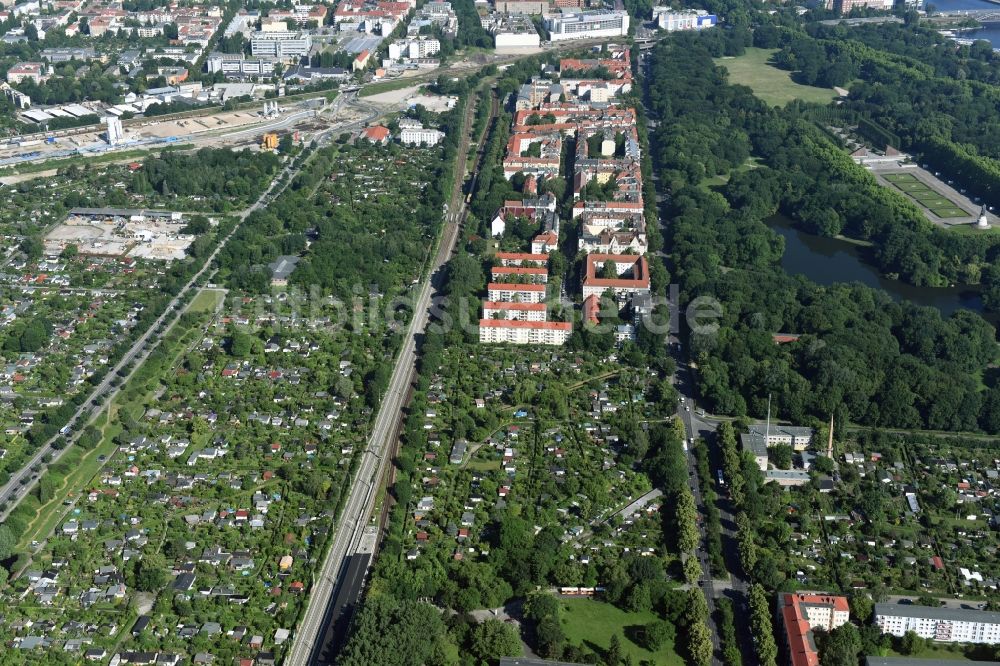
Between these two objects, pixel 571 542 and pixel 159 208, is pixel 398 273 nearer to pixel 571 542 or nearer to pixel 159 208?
pixel 159 208

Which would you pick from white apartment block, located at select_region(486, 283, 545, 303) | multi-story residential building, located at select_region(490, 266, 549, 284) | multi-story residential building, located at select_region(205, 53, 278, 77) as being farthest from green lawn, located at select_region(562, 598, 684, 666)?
multi-story residential building, located at select_region(205, 53, 278, 77)

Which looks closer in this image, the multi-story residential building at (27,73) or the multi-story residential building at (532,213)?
the multi-story residential building at (532,213)

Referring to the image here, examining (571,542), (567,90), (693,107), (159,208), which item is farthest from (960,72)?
(571,542)

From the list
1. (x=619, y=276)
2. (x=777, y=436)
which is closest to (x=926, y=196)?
(x=619, y=276)

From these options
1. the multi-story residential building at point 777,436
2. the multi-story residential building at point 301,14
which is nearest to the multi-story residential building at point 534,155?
the multi-story residential building at point 777,436

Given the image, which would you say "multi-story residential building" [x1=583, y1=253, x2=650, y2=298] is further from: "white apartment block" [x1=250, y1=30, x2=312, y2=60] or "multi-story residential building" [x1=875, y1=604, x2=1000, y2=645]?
"white apartment block" [x1=250, y1=30, x2=312, y2=60]

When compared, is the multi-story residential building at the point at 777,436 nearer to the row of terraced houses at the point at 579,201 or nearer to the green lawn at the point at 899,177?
the row of terraced houses at the point at 579,201

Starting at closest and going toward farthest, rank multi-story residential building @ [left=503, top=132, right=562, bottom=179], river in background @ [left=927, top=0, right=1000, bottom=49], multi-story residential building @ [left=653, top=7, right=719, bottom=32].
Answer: multi-story residential building @ [left=503, top=132, right=562, bottom=179]
river in background @ [left=927, top=0, right=1000, bottom=49]
multi-story residential building @ [left=653, top=7, right=719, bottom=32]
